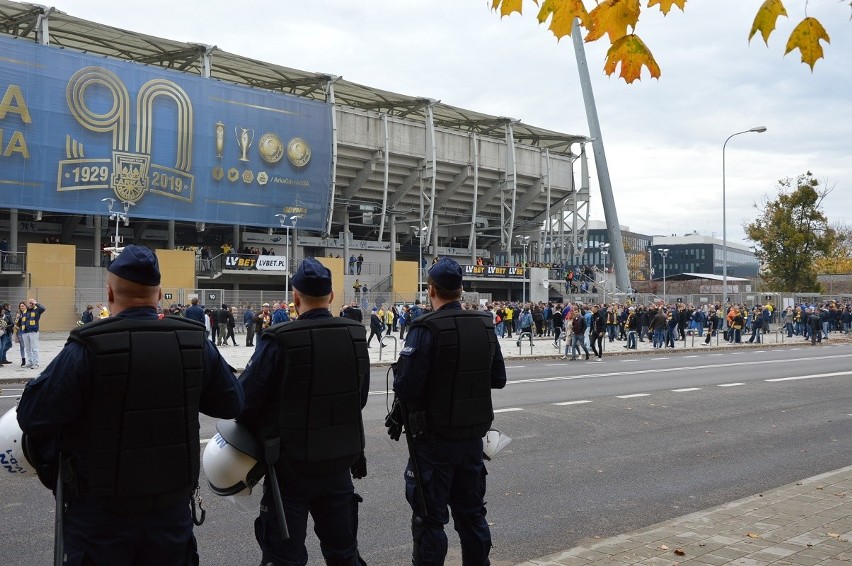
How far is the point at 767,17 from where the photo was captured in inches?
164

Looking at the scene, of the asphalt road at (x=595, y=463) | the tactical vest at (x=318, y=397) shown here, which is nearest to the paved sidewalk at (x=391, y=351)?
the asphalt road at (x=595, y=463)

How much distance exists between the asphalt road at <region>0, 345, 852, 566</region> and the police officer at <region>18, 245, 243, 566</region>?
2.16 metres

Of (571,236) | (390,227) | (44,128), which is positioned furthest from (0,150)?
(571,236)

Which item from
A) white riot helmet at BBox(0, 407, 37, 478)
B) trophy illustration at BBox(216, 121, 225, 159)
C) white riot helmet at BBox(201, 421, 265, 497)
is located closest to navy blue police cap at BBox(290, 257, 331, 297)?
white riot helmet at BBox(201, 421, 265, 497)

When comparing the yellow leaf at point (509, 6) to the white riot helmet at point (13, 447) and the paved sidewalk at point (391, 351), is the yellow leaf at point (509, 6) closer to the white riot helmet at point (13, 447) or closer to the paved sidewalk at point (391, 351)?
the white riot helmet at point (13, 447)

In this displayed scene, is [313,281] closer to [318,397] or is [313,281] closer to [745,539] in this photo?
[318,397]

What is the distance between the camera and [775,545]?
201 inches

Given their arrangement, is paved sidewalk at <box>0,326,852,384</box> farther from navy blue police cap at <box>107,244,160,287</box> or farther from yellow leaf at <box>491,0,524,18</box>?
navy blue police cap at <box>107,244,160,287</box>

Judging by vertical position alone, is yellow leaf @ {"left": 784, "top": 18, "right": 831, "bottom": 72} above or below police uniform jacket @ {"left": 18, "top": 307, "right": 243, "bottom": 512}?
above

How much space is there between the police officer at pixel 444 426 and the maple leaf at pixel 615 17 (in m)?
1.77

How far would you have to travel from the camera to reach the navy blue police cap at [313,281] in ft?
13.9

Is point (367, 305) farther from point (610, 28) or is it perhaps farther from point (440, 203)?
point (610, 28)

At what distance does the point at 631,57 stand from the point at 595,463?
4.96m

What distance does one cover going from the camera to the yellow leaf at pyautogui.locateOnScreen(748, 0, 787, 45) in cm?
416
